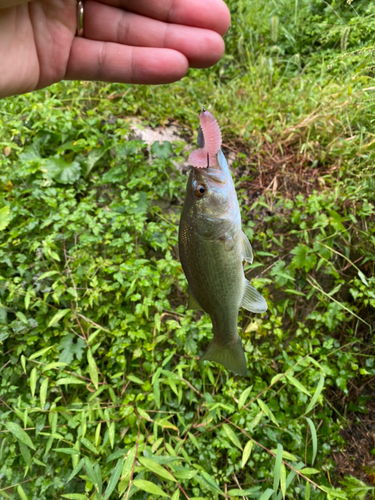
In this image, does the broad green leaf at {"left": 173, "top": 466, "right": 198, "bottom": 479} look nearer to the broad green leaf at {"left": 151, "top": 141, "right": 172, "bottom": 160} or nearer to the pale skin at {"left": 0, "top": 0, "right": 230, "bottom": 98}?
the pale skin at {"left": 0, "top": 0, "right": 230, "bottom": 98}

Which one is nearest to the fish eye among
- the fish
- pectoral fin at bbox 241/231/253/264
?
the fish

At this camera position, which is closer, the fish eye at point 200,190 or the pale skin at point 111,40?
the fish eye at point 200,190

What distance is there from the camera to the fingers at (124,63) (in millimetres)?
1702

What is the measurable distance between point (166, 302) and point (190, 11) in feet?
6.16

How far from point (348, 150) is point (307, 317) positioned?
1725 millimetres

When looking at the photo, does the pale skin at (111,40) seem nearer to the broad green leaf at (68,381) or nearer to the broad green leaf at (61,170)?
the broad green leaf at (61,170)

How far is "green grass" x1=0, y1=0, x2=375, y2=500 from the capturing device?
91.1 inches

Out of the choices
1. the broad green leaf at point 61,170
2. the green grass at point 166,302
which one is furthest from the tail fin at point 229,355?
the broad green leaf at point 61,170

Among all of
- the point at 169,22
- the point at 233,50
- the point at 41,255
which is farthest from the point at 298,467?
the point at 233,50

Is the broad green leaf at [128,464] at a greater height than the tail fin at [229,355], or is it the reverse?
the tail fin at [229,355]

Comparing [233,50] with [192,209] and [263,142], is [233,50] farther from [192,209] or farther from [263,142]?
[192,209]

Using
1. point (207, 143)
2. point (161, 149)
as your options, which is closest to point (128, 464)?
point (207, 143)

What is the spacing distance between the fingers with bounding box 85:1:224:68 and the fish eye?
798 millimetres

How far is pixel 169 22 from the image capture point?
177 cm
